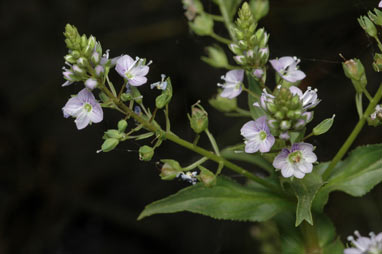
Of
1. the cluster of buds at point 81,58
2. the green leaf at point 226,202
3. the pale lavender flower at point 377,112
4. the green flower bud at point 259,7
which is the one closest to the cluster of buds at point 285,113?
the pale lavender flower at point 377,112

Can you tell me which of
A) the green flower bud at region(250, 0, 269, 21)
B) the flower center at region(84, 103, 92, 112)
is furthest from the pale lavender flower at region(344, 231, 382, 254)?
the green flower bud at region(250, 0, 269, 21)

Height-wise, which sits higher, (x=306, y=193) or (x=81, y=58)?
(x=81, y=58)

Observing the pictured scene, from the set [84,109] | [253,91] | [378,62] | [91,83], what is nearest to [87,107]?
[84,109]

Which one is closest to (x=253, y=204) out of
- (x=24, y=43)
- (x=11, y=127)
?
(x=11, y=127)

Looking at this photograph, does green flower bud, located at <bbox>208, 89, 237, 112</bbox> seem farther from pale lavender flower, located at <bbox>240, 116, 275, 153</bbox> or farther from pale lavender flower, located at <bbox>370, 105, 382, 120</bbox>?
pale lavender flower, located at <bbox>370, 105, 382, 120</bbox>

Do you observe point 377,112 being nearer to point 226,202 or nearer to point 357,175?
point 357,175

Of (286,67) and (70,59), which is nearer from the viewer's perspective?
(70,59)
